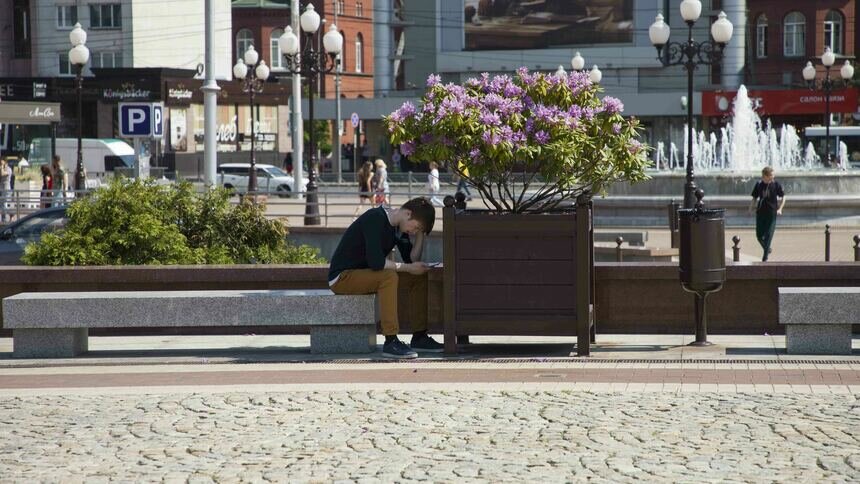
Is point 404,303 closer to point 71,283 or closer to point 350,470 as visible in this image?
point 71,283

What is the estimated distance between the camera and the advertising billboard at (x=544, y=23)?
253ft

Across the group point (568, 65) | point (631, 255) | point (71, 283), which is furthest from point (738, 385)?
point (568, 65)

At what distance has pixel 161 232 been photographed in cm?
1393

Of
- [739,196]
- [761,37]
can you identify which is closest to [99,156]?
[739,196]

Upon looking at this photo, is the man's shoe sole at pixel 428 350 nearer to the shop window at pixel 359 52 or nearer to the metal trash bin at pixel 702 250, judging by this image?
the metal trash bin at pixel 702 250

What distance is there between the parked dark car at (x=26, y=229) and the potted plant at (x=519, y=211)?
10.8 metres

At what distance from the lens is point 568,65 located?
76.7 meters

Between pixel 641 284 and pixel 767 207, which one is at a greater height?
pixel 767 207

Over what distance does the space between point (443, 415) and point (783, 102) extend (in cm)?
6490

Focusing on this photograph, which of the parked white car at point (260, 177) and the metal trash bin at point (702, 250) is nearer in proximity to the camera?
the metal trash bin at point (702, 250)

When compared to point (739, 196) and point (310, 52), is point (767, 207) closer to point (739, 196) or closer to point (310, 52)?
point (739, 196)

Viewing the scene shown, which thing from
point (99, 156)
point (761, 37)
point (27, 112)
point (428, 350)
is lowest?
point (428, 350)

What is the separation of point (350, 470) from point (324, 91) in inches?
3287

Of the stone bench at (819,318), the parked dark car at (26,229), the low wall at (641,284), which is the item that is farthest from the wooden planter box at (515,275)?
the parked dark car at (26,229)
